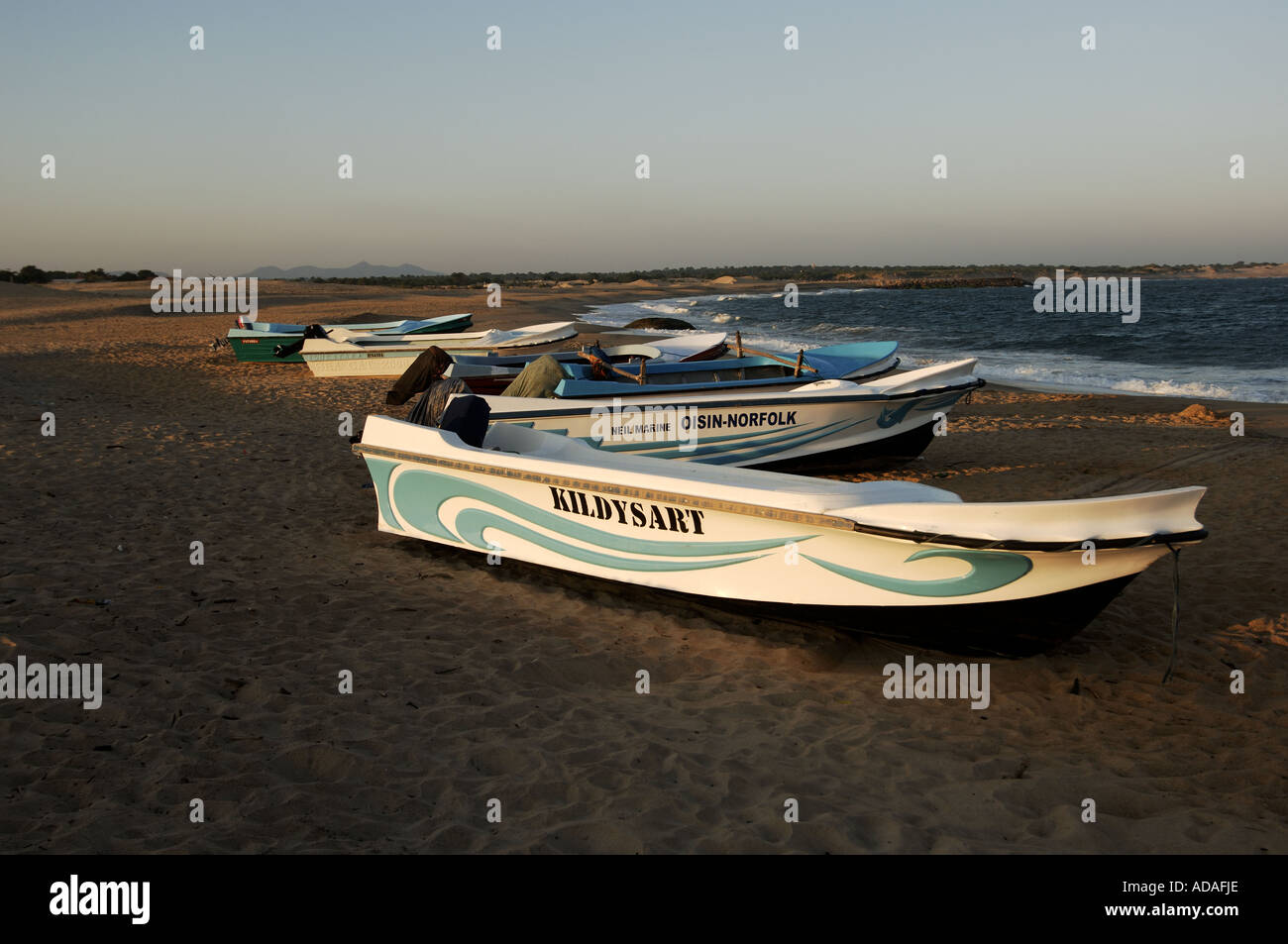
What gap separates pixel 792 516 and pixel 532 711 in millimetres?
1882

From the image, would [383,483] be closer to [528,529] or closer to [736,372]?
[528,529]

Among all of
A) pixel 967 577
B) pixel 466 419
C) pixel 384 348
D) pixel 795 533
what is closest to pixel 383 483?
pixel 466 419

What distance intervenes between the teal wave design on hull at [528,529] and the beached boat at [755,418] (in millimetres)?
2404

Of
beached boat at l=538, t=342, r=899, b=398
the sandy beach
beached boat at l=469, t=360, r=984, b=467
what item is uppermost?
beached boat at l=538, t=342, r=899, b=398

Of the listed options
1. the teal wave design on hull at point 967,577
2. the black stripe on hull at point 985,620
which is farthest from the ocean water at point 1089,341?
the teal wave design on hull at point 967,577

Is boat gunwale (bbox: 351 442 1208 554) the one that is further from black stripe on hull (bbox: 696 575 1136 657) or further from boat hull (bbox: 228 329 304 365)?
Answer: boat hull (bbox: 228 329 304 365)

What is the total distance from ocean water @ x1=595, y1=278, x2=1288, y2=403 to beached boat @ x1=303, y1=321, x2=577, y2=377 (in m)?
11.1

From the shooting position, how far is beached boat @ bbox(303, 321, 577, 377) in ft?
59.3

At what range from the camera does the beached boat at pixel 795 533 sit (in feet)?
14.3

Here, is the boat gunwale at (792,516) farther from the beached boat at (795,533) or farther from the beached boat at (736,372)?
the beached boat at (736,372)

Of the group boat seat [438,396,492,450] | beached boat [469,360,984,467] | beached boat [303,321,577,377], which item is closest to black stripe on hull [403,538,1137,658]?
boat seat [438,396,492,450]

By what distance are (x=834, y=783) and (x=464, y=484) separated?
12.4 ft

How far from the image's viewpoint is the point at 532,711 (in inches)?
169
